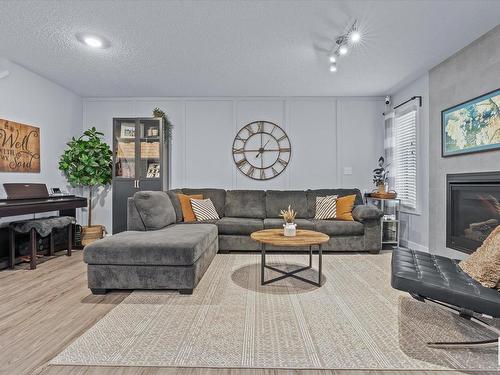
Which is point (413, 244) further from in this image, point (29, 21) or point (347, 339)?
point (29, 21)

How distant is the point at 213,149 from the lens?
5.22 m

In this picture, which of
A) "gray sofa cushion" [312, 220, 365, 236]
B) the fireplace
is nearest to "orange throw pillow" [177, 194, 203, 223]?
"gray sofa cushion" [312, 220, 365, 236]

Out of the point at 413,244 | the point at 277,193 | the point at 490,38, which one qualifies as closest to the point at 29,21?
the point at 277,193

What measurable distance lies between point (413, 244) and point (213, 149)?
139 inches

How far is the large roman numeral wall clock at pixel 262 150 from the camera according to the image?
5.16 metres

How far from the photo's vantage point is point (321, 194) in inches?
187

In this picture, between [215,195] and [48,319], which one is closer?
[48,319]

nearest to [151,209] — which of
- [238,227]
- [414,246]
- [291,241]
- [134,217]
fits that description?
[134,217]

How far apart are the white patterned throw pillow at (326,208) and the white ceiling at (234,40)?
1.76 meters

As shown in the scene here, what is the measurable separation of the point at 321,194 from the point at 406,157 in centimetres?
140

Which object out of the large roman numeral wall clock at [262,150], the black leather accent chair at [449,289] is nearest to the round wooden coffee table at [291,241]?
the black leather accent chair at [449,289]

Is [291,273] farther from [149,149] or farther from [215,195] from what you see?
[149,149]

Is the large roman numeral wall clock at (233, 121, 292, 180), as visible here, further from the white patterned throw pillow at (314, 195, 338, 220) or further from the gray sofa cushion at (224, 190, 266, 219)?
the white patterned throw pillow at (314, 195, 338, 220)

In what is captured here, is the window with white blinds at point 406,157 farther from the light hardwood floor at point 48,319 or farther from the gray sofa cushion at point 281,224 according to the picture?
the light hardwood floor at point 48,319
